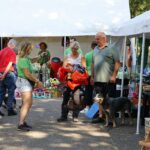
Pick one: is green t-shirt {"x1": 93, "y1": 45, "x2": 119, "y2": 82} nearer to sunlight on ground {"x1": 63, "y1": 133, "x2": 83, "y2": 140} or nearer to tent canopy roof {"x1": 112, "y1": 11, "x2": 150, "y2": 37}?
tent canopy roof {"x1": 112, "y1": 11, "x2": 150, "y2": 37}

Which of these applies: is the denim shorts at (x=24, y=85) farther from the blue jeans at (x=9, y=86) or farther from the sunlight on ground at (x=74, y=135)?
the blue jeans at (x=9, y=86)

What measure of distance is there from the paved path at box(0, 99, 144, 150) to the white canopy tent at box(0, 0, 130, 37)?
6.37 meters

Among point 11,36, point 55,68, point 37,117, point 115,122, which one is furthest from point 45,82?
point 115,122

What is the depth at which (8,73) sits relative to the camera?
10.5 meters

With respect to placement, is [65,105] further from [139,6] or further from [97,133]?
[139,6]

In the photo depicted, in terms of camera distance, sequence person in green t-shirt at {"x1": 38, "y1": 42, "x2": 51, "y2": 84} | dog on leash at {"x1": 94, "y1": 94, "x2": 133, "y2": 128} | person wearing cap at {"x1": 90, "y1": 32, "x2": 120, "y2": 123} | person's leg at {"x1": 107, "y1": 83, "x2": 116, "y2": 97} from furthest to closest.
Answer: person in green t-shirt at {"x1": 38, "y1": 42, "x2": 51, "y2": 84} → person's leg at {"x1": 107, "y1": 83, "x2": 116, "y2": 97} → person wearing cap at {"x1": 90, "y1": 32, "x2": 120, "y2": 123} → dog on leash at {"x1": 94, "y1": 94, "x2": 133, "y2": 128}

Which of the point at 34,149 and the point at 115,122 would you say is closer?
the point at 34,149

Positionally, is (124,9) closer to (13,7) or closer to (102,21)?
(102,21)

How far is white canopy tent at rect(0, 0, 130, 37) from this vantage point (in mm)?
16484

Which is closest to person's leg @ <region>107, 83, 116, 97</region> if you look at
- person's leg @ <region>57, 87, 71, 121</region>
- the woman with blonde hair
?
person's leg @ <region>57, 87, 71, 121</region>

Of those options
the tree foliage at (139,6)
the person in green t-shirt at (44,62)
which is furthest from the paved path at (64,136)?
the tree foliage at (139,6)

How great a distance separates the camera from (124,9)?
17.9 m

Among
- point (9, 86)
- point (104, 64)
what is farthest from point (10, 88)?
point (104, 64)

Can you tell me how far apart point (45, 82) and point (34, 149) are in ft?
27.1
